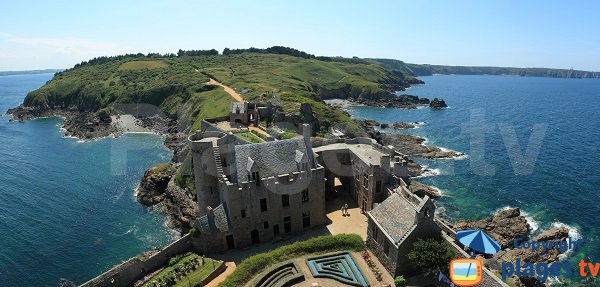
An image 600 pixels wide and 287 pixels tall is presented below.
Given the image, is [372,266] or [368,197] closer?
[372,266]

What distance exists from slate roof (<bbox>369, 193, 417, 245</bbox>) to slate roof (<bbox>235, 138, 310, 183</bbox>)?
1214 cm

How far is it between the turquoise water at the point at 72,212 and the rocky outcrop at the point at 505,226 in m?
52.8

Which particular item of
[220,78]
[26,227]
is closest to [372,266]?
[26,227]

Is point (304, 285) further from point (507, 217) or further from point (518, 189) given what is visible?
point (518, 189)

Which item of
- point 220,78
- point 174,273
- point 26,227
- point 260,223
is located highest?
point 220,78

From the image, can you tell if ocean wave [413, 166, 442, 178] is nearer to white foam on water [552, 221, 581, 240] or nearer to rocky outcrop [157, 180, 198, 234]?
white foam on water [552, 221, 581, 240]

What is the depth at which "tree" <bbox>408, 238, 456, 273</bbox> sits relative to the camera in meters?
35.1

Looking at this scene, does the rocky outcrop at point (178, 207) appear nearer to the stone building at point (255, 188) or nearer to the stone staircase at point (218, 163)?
the stone building at point (255, 188)

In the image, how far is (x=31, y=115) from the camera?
596 feet

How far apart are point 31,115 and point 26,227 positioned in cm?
14407

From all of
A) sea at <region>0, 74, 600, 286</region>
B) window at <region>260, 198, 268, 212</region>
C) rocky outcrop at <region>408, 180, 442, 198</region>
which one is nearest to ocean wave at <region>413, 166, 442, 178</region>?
sea at <region>0, 74, 600, 286</region>

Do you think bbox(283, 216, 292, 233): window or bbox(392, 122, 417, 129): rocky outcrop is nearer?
bbox(283, 216, 292, 233): window

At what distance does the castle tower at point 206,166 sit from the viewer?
4772 centimetres

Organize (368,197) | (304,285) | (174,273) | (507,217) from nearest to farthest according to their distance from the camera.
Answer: (304,285)
(174,273)
(368,197)
(507,217)
